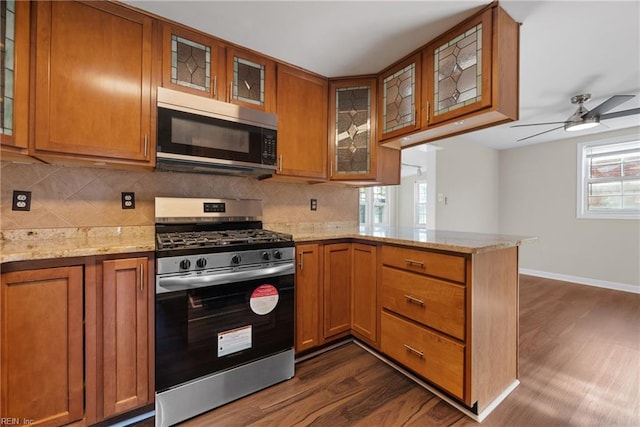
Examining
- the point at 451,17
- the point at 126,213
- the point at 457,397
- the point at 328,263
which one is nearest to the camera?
the point at 457,397

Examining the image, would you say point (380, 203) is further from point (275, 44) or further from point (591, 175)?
point (275, 44)

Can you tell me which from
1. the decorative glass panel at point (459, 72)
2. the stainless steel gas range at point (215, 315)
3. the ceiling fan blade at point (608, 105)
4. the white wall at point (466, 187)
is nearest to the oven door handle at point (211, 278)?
the stainless steel gas range at point (215, 315)

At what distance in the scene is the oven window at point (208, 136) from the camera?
1622 mm

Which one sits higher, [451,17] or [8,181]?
[451,17]

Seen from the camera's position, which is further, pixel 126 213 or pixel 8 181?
pixel 126 213

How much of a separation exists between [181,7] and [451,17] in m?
1.62

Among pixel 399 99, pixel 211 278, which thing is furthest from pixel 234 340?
pixel 399 99

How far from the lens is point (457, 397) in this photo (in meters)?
1.47

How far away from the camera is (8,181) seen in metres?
1.46

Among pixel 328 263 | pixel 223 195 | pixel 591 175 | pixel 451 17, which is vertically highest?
pixel 451 17

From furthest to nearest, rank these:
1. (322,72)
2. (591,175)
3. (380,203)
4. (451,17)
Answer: (380,203) < (591,175) < (322,72) < (451,17)

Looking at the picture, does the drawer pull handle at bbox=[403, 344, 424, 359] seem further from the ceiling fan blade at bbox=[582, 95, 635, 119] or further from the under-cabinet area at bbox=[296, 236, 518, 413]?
the ceiling fan blade at bbox=[582, 95, 635, 119]

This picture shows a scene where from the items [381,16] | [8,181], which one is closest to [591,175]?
[381,16]

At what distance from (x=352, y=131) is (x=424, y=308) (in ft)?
5.11
